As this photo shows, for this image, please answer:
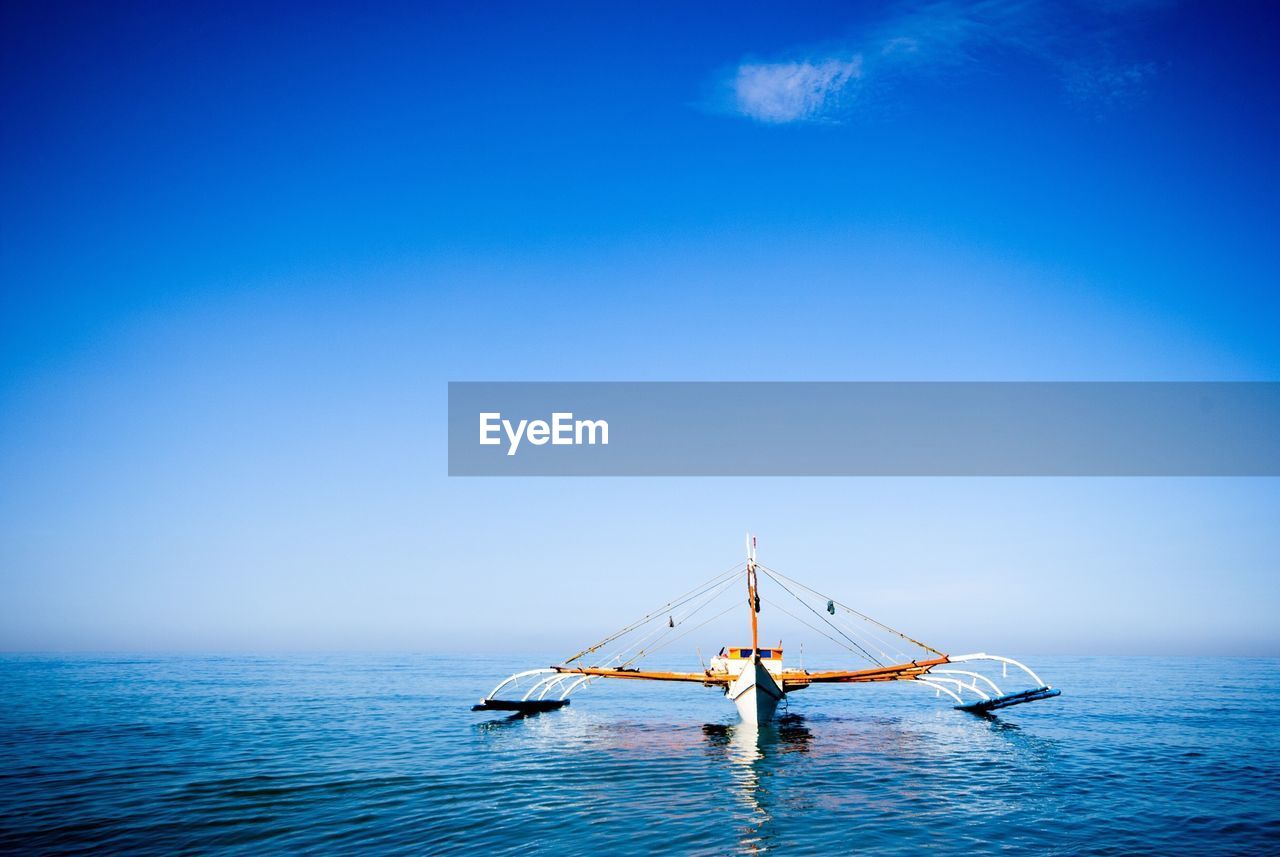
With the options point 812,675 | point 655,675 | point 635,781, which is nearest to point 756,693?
point 812,675

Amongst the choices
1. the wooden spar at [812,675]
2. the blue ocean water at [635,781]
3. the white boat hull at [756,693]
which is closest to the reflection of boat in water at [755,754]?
the blue ocean water at [635,781]

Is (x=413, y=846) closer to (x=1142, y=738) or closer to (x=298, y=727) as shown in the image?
(x=298, y=727)

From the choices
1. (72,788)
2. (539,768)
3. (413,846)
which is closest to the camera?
(413,846)

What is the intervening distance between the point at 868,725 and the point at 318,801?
36017 mm

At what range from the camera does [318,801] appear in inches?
1019

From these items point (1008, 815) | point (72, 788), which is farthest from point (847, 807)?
point (72, 788)

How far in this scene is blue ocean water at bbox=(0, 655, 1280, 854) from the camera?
21422 millimetres

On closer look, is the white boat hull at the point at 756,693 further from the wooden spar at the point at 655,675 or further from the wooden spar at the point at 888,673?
the wooden spar at the point at 888,673

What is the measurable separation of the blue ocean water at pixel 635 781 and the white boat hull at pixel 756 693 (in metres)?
1.62

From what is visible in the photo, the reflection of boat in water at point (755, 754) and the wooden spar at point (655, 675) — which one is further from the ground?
the wooden spar at point (655, 675)

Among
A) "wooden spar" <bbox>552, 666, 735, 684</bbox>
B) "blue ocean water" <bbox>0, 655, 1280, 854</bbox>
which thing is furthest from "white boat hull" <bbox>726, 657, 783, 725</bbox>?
"wooden spar" <bbox>552, 666, 735, 684</bbox>

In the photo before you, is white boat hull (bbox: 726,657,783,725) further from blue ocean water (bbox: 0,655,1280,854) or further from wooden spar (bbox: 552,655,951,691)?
wooden spar (bbox: 552,655,951,691)

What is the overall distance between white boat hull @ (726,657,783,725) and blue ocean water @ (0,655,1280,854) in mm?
1623

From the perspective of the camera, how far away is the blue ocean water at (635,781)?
21422mm
